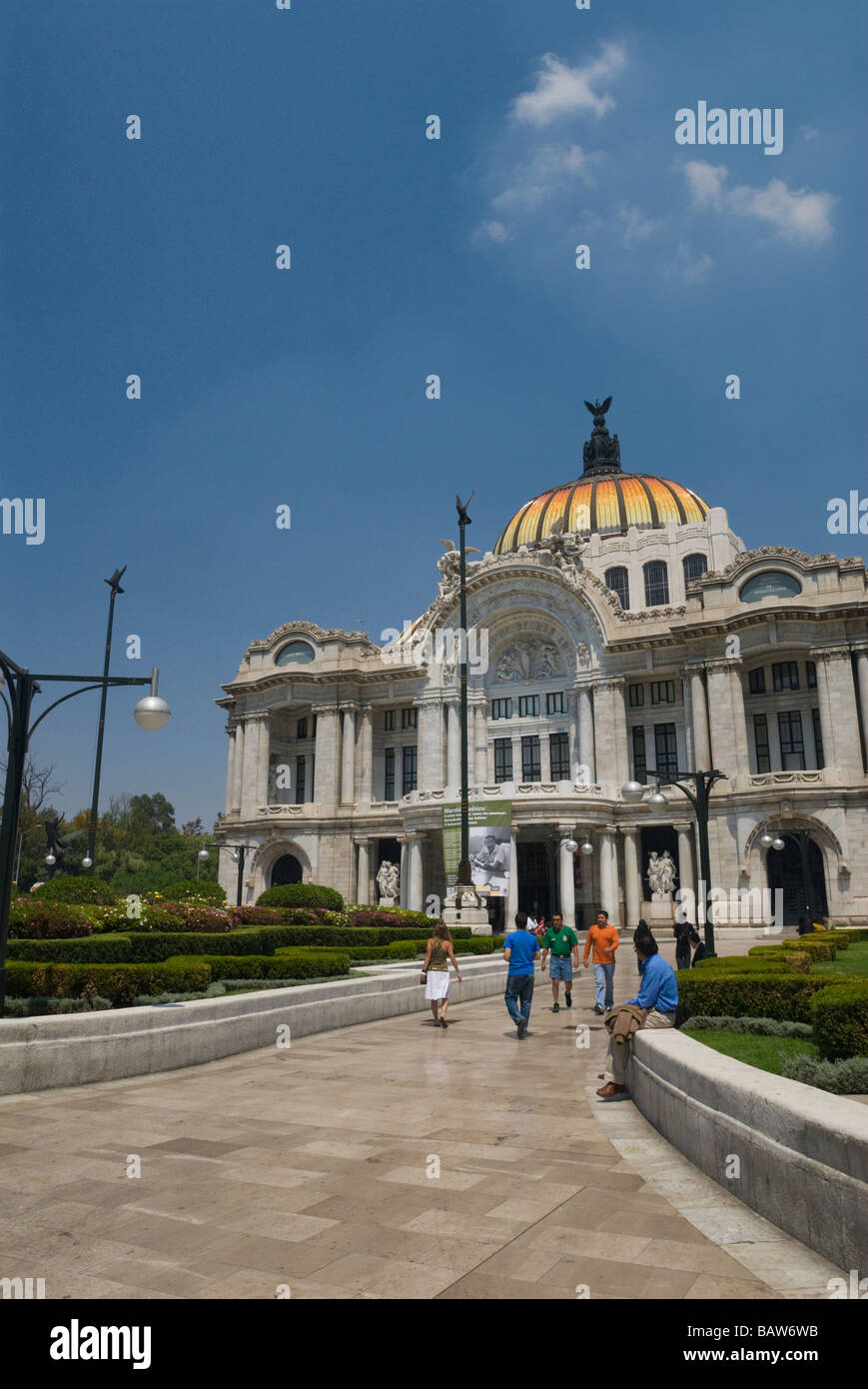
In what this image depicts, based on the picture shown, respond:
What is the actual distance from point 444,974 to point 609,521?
50975 mm

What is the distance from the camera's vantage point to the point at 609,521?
62.8m

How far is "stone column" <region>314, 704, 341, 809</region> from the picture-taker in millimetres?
55312

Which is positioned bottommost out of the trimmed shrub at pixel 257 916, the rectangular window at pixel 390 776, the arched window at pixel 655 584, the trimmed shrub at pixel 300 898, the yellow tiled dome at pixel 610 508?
the trimmed shrub at pixel 257 916

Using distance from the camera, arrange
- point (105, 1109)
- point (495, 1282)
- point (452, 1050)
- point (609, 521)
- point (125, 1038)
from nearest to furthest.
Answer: point (495, 1282) < point (105, 1109) < point (125, 1038) < point (452, 1050) < point (609, 521)

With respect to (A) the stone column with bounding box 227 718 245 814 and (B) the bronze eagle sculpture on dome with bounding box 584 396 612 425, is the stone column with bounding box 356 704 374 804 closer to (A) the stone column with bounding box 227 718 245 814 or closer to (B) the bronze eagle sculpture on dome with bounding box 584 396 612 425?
(A) the stone column with bounding box 227 718 245 814

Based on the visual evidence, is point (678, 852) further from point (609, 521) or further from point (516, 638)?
point (609, 521)

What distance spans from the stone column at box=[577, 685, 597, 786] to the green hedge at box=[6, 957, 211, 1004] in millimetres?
37284

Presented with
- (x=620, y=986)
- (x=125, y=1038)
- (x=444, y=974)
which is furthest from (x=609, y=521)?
(x=125, y=1038)

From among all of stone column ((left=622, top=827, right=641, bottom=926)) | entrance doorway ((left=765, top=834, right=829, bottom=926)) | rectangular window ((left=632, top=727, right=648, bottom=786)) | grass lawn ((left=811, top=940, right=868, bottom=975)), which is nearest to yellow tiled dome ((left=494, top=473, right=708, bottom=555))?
rectangular window ((left=632, top=727, right=648, bottom=786))

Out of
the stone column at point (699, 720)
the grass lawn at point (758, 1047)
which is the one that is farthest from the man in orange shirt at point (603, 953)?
the stone column at point (699, 720)

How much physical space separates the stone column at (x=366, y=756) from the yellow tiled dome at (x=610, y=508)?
1742 centimetres

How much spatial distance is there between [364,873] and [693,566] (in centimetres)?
2744

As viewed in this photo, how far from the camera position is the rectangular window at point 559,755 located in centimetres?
5216

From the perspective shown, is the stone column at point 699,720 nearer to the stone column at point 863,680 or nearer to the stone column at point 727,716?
the stone column at point 727,716
